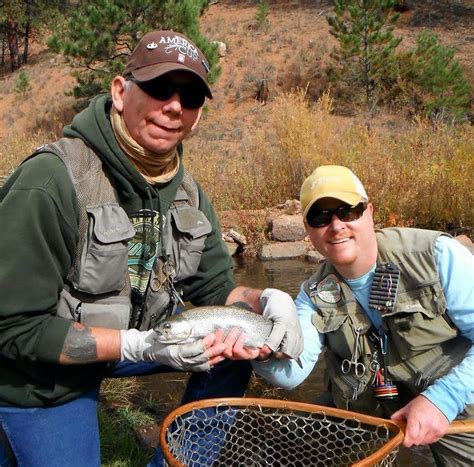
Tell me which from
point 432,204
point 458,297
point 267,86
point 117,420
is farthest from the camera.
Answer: point 267,86

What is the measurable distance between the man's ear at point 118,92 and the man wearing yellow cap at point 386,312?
0.99m

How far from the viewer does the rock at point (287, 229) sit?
957cm

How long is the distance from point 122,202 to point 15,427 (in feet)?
3.64

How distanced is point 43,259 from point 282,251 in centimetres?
712

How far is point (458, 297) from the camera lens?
102 inches

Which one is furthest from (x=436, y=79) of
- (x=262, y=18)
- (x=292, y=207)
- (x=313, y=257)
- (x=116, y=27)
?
(x=262, y=18)

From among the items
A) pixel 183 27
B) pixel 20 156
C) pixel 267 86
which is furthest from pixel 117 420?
pixel 267 86

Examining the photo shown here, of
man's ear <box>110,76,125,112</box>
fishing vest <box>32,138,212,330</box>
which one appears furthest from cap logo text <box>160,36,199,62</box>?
fishing vest <box>32,138,212,330</box>

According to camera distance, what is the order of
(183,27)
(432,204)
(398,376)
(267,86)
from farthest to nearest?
(267,86), (183,27), (432,204), (398,376)

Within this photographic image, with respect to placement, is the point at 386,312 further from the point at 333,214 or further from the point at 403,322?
the point at 333,214

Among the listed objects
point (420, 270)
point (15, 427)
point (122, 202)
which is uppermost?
point (122, 202)

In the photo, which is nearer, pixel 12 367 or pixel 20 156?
pixel 12 367

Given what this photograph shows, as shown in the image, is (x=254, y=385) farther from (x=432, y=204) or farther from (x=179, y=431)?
(x=432, y=204)

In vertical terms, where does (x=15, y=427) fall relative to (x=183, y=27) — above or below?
below
